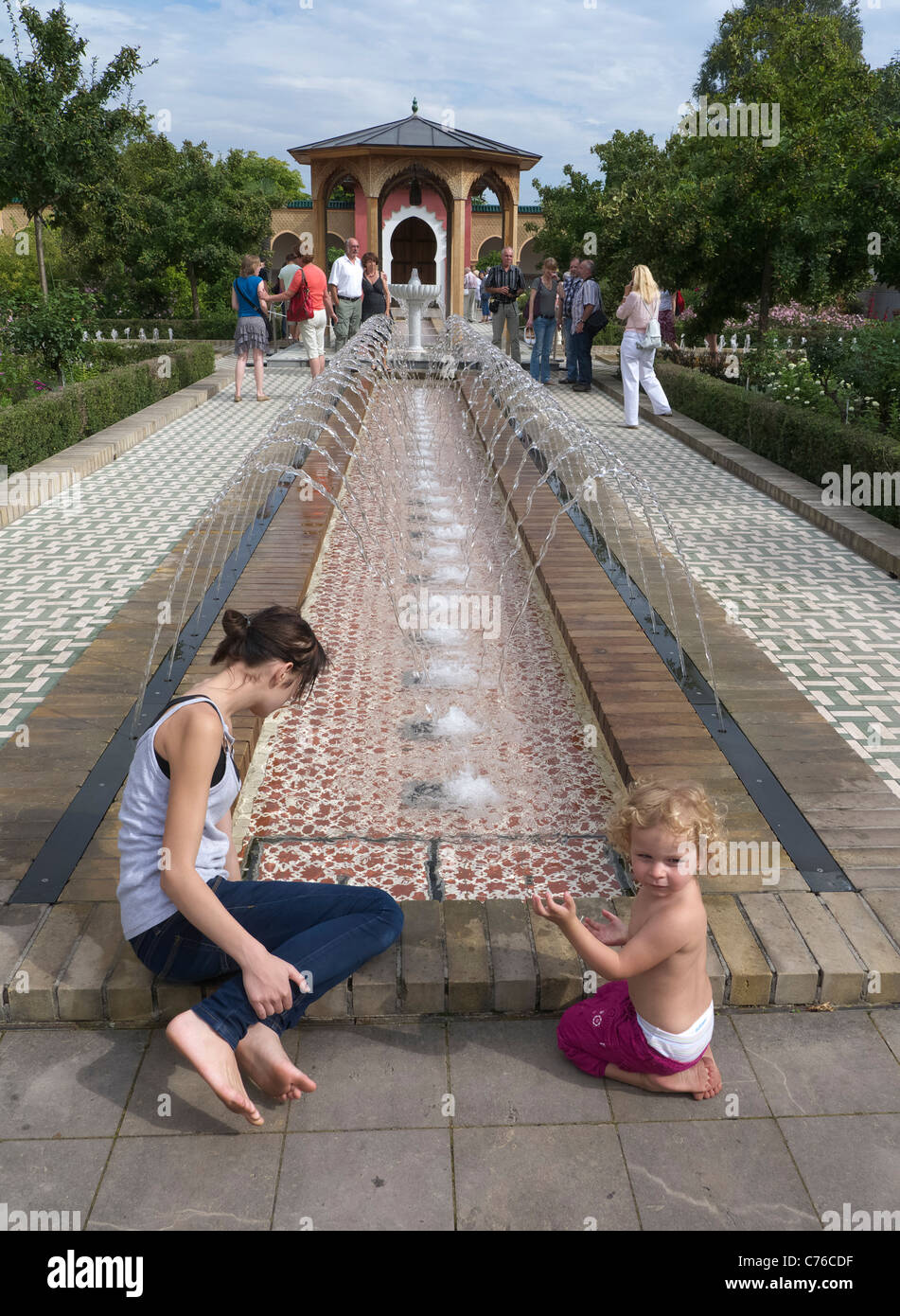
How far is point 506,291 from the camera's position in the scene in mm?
13188

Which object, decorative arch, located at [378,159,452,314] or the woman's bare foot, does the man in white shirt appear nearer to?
decorative arch, located at [378,159,452,314]

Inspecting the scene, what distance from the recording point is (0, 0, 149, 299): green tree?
1416cm

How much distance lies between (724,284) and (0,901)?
39.6ft

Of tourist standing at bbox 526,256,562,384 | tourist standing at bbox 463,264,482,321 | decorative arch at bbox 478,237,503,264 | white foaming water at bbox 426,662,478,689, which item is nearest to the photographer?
white foaming water at bbox 426,662,478,689

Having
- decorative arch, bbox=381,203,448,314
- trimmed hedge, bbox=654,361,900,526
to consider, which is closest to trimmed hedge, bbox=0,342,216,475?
trimmed hedge, bbox=654,361,900,526

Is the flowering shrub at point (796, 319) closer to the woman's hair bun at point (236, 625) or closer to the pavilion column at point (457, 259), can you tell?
the pavilion column at point (457, 259)

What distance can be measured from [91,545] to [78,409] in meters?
3.44

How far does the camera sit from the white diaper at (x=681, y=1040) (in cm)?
205

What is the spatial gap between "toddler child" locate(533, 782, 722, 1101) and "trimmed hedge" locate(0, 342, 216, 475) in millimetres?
6515

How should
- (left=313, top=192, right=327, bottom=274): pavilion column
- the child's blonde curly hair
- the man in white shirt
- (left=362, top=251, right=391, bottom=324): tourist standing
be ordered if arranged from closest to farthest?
the child's blonde curly hair
the man in white shirt
(left=362, top=251, right=391, bottom=324): tourist standing
(left=313, top=192, right=327, bottom=274): pavilion column

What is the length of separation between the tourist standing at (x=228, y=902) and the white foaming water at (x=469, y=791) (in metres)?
0.98

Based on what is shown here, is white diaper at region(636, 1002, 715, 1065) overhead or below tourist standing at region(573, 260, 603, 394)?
below

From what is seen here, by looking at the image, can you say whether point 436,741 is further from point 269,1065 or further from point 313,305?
point 313,305
